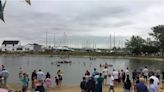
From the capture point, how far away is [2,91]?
541 inches

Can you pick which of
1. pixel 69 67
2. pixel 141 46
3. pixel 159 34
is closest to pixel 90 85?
pixel 69 67

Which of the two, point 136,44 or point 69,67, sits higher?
point 136,44

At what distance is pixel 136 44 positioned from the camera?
160m

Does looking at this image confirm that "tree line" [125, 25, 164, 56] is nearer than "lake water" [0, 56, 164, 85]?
No

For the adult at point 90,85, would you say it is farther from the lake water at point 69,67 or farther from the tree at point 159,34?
the tree at point 159,34

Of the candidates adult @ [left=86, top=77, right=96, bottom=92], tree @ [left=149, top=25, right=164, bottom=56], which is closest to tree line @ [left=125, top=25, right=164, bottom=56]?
tree @ [left=149, top=25, right=164, bottom=56]

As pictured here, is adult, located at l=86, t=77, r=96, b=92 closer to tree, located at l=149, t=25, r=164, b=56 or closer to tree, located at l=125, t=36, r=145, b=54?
tree, located at l=149, t=25, r=164, b=56

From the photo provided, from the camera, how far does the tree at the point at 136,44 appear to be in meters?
158

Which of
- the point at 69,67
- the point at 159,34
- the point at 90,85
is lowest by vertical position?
the point at 69,67

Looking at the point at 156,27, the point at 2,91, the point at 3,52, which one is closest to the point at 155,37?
the point at 156,27

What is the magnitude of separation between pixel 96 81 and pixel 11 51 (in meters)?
179

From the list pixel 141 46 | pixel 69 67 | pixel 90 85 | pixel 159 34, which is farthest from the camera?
pixel 141 46

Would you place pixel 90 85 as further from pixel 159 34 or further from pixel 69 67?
pixel 159 34

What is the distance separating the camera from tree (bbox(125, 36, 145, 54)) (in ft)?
519
